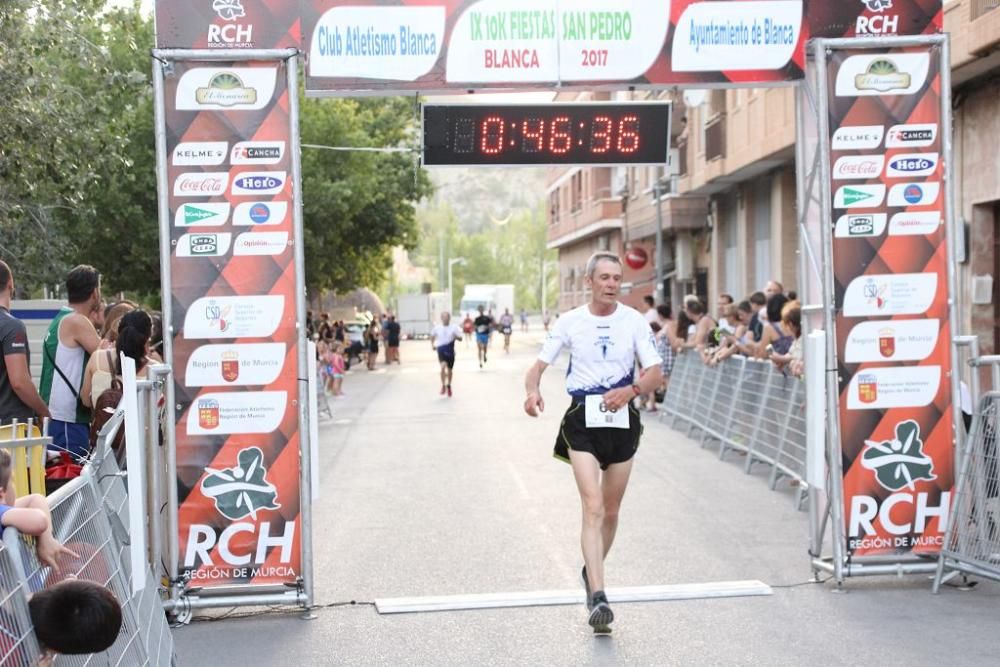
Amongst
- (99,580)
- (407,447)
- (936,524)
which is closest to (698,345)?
(407,447)

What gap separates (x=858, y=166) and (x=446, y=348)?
727 inches

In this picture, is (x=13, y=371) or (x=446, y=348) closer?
(x=13, y=371)

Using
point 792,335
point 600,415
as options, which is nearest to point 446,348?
point 792,335

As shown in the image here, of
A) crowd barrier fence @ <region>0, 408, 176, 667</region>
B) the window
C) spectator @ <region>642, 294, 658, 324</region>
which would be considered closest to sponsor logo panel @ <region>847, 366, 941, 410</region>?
crowd barrier fence @ <region>0, 408, 176, 667</region>

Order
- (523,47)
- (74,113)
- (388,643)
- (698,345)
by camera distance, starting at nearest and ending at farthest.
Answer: (388,643)
(523,47)
(74,113)
(698,345)

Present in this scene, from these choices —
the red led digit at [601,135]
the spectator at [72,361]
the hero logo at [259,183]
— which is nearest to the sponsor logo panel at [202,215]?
the hero logo at [259,183]

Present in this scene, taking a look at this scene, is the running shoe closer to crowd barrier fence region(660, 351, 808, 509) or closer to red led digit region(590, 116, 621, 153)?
red led digit region(590, 116, 621, 153)

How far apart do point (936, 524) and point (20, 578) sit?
6060 millimetres

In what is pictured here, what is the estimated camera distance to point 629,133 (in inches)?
360

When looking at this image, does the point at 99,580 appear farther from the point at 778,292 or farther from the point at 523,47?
the point at 778,292

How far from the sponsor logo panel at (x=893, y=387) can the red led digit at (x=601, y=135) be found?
97.1 inches

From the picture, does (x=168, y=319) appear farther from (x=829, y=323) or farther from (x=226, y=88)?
(x=829, y=323)

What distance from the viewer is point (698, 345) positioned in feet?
58.1

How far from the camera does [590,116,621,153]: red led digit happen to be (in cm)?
917
